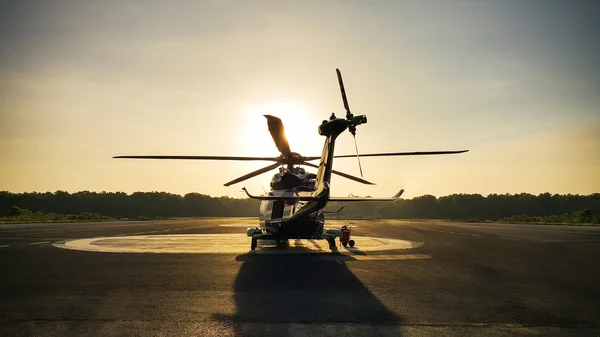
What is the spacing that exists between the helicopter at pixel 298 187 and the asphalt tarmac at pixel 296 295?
2.72 metres

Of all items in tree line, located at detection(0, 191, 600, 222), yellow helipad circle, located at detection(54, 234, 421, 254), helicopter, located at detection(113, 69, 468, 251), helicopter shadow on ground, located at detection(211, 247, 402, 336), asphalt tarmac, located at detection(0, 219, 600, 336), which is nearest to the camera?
asphalt tarmac, located at detection(0, 219, 600, 336)

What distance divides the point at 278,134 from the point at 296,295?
488 inches

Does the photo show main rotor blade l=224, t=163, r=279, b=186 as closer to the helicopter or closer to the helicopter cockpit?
the helicopter

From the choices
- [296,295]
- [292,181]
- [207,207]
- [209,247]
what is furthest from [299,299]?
[207,207]

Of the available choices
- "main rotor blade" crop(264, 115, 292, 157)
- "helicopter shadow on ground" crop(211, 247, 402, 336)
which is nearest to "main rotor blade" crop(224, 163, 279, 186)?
"main rotor blade" crop(264, 115, 292, 157)

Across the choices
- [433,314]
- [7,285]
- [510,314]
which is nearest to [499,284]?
[510,314]

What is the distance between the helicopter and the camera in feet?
61.9

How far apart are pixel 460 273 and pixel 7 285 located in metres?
13.6

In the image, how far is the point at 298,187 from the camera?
23891mm

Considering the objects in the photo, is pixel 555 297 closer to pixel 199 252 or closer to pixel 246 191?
pixel 246 191

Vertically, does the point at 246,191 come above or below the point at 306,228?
above

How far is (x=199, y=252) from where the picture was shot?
22094 mm

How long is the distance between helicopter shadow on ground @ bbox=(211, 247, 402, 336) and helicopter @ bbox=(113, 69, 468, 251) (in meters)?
3.72

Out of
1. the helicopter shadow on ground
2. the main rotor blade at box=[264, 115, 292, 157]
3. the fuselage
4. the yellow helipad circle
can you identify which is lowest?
the helicopter shadow on ground
